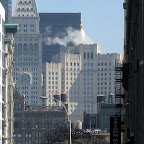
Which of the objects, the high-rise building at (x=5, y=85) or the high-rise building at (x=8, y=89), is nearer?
the high-rise building at (x=5, y=85)

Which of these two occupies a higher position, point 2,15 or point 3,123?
point 2,15

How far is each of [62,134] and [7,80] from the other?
49.0 meters

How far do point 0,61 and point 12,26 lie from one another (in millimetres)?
24707

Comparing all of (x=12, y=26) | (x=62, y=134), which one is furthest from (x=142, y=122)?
(x=62, y=134)

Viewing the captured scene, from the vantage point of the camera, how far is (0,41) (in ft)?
464

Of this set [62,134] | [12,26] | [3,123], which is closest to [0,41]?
[3,123]

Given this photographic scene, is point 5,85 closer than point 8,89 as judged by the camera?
Yes

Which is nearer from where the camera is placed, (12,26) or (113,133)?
(113,133)

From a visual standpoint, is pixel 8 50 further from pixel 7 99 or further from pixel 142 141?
pixel 142 141

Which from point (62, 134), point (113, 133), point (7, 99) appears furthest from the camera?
point (62, 134)

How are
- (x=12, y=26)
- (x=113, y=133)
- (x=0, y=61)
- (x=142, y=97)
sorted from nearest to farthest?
1. (x=142, y=97)
2. (x=113, y=133)
3. (x=0, y=61)
4. (x=12, y=26)

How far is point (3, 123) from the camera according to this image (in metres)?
144

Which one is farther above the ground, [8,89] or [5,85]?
[5,85]

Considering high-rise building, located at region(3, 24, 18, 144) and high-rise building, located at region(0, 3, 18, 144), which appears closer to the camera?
high-rise building, located at region(0, 3, 18, 144)
